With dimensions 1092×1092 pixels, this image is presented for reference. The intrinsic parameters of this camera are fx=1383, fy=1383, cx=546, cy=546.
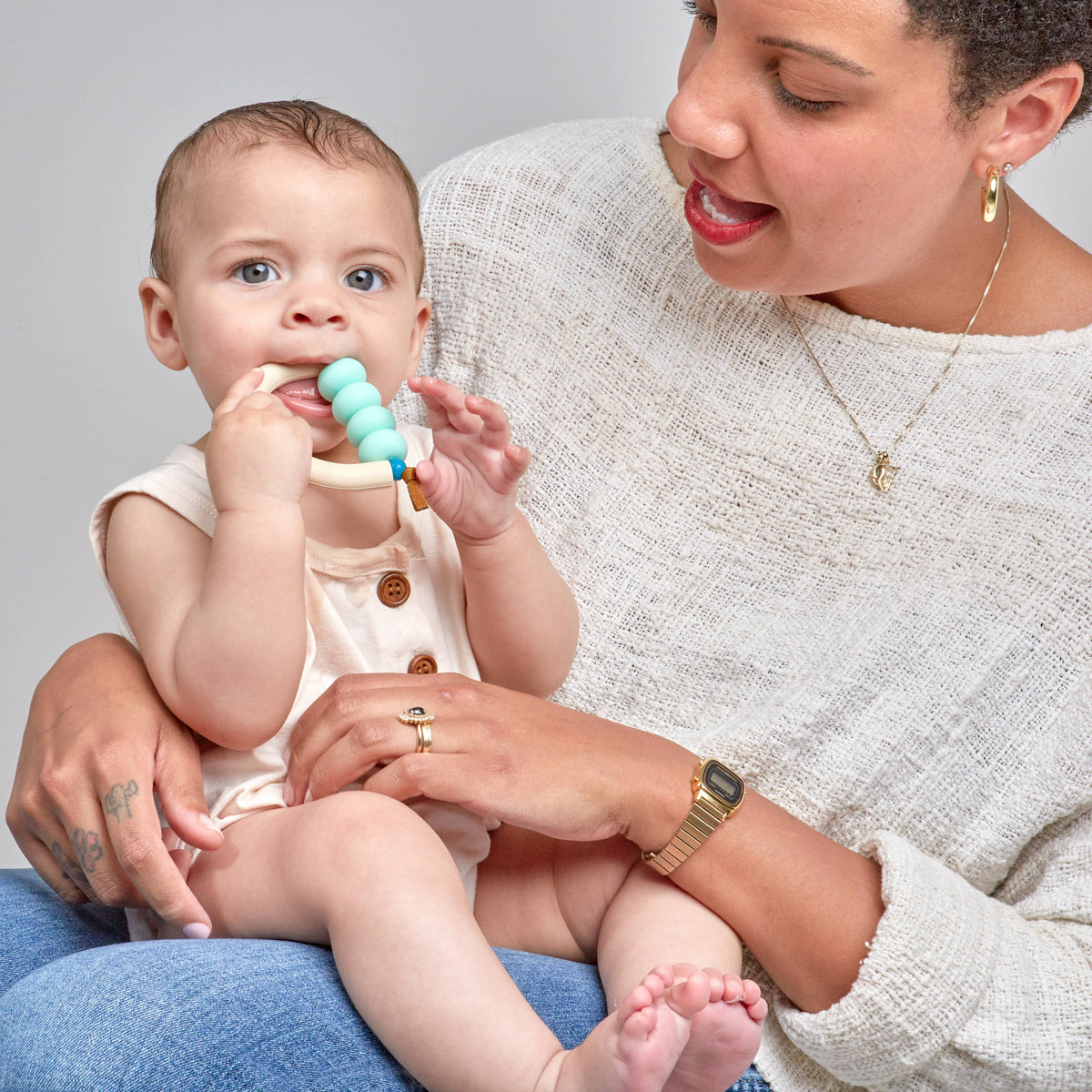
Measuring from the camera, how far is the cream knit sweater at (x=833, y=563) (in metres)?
1.36

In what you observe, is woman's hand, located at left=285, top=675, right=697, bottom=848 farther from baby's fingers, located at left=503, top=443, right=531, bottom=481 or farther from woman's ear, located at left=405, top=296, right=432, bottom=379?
woman's ear, located at left=405, top=296, right=432, bottom=379

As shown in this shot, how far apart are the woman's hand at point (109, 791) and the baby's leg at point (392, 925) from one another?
0.05 metres

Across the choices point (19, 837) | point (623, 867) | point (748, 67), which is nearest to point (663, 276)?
point (748, 67)

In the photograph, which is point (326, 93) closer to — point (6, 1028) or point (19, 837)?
point (19, 837)

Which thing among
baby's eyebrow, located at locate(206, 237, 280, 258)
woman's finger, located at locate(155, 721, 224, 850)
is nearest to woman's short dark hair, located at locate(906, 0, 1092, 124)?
baby's eyebrow, located at locate(206, 237, 280, 258)

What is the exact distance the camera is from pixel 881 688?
1554mm

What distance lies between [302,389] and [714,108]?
0.52 m

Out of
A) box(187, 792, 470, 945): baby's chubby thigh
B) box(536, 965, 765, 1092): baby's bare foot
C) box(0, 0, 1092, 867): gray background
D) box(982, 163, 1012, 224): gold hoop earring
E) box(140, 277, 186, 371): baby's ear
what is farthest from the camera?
box(0, 0, 1092, 867): gray background

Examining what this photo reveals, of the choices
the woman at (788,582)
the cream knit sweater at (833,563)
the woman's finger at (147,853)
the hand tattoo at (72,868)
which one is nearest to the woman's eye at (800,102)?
the woman at (788,582)

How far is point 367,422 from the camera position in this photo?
131 centimetres

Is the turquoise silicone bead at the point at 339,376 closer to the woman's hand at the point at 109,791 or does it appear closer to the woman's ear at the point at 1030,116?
the woman's hand at the point at 109,791

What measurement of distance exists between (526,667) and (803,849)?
1.20 ft

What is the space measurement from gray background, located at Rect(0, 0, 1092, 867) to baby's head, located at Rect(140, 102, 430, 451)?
1292 mm

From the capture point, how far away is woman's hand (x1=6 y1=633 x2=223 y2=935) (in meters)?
1.30
